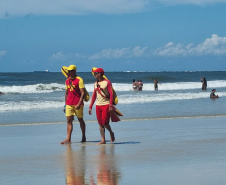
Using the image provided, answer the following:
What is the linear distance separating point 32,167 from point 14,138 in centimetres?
433

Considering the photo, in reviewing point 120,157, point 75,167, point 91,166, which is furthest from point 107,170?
point 120,157

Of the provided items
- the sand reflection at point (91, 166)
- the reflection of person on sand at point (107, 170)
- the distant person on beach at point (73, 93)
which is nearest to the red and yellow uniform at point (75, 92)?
the distant person on beach at point (73, 93)

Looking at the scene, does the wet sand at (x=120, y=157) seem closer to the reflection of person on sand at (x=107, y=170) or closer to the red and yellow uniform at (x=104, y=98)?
the reflection of person on sand at (x=107, y=170)

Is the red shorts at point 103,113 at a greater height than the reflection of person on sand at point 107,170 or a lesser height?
greater

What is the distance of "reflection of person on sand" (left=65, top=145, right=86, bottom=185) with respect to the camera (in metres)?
6.94

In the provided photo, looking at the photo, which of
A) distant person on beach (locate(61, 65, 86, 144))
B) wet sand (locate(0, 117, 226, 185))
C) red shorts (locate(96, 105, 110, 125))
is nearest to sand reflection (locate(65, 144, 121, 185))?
wet sand (locate(0, 117, 226, 185))

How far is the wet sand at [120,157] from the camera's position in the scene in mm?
7035

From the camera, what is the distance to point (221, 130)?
1318cm

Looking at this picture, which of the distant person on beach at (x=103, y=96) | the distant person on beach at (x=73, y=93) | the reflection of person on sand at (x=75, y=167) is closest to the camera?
the reflection of person on sand at (x=75, y=167)

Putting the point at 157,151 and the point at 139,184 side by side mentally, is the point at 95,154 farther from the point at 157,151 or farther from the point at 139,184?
the point at 139,184

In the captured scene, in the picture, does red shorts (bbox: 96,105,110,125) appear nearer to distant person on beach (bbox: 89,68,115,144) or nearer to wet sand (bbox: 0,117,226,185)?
distant person on beach (bbox: 89,68,115,144)

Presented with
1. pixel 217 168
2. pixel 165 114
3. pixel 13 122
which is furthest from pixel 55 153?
pixel 165 114

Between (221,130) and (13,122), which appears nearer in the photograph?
(221,130)

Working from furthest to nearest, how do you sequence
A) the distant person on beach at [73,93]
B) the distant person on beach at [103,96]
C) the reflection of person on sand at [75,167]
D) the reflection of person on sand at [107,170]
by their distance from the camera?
1. the distant person on beach at [73,93]
2. the distant person on beach at [103,96]
3. the reflection of person on sand at [75,167]
4. the reflection of person on sand at [107,170]
